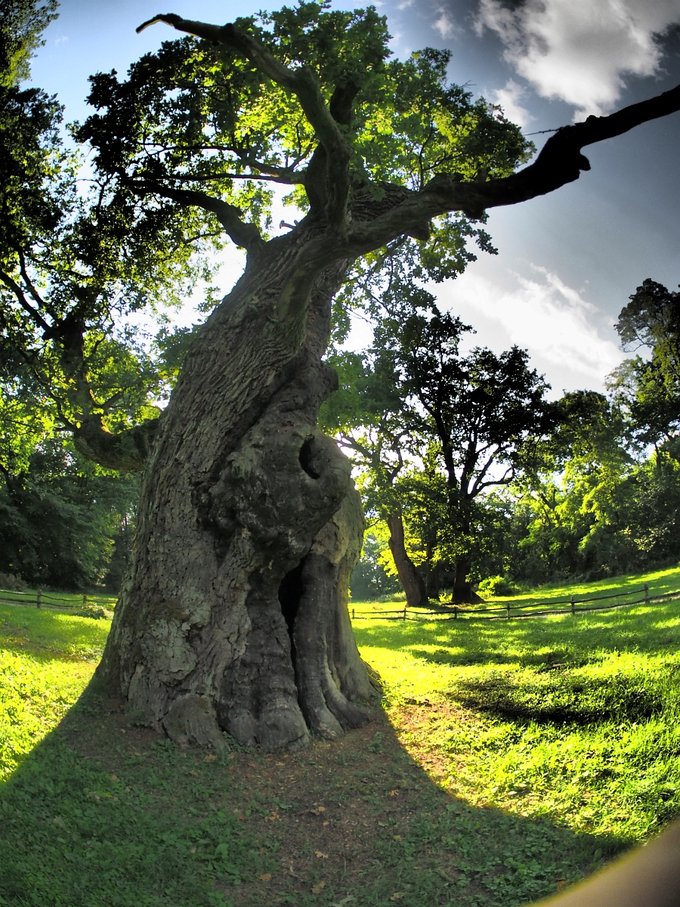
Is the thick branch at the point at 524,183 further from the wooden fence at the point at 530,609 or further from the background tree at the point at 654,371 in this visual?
the wooden fence at the point at 530,609

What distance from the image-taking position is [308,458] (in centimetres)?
892

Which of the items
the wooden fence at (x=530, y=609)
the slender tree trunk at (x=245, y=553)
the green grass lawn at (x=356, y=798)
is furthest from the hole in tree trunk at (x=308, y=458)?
the wooden fence at (x=530, y=609)

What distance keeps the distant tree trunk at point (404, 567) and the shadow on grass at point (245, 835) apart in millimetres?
21856

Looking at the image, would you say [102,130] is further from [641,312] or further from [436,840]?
[436,840]

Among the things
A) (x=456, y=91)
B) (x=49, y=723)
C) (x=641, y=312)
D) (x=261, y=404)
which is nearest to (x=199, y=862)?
(x=49, y=723)

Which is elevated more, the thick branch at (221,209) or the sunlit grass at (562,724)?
the thick branch at (221,209)

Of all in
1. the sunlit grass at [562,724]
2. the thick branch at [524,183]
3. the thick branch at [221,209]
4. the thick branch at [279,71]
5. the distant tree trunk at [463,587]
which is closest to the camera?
the sunlit grass at [562,724]

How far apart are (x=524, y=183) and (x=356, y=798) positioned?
7.87 meters

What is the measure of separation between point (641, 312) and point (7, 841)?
997 centimetres

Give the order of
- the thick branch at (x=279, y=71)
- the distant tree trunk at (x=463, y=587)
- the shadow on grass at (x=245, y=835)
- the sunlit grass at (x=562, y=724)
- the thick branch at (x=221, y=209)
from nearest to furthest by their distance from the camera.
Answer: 1. the shadow on grass at (x=245, y=835)
2. the sunlit grass at (x=562, y=724)
3. the thick branch at (x=279, y=71)
4. the thick branch at (x=221, y=209)
5. the distant tree trunk at (x=463, y=587)

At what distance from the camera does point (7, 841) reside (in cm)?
436

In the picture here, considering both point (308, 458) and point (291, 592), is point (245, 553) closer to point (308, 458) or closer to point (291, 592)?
point (291, 592)

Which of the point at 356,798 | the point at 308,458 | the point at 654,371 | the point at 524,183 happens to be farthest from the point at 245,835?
the point at 654,371

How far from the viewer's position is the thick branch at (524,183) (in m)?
6.05
